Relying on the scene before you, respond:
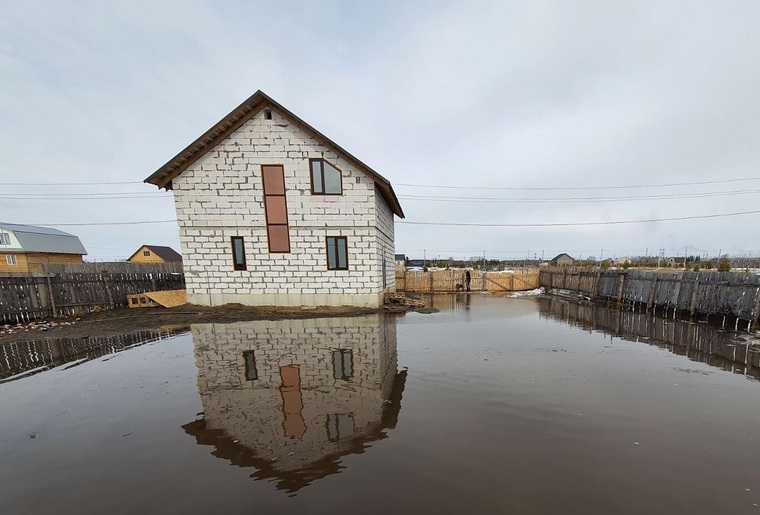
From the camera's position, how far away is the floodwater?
3006 mm

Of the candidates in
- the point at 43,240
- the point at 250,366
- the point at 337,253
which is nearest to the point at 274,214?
the point at 337,253

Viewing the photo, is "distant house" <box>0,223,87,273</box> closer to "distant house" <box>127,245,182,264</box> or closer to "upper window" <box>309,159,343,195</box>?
"distant house" <box>127,245,182,264</box>

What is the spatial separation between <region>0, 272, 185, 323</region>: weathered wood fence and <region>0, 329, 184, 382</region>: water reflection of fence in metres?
4.29

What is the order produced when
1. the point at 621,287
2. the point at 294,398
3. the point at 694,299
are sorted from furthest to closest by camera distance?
the point at 621,287 < the point at 694,299 < the point at 294,398

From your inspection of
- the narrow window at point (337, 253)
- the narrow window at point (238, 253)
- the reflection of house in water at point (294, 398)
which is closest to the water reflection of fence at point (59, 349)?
the reflection of house in water at point (294, 398)

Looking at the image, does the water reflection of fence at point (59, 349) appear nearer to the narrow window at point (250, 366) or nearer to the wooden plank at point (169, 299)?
the wooden plank at point (169, 299)

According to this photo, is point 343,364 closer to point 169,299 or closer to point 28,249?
point 169,299

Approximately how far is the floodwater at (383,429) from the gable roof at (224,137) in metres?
8.37

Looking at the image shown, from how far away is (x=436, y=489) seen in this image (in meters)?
3.08

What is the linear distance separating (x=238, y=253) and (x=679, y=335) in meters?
17.4

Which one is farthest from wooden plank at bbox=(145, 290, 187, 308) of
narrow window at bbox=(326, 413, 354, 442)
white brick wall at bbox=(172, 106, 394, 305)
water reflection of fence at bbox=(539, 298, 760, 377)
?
water reflection of fence at bbox=(539, 298, 760, 377)

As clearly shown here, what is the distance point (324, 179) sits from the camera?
13758 millimetres

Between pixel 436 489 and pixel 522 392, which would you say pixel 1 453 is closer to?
pixel 436 489

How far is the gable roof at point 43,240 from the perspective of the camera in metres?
35.9
